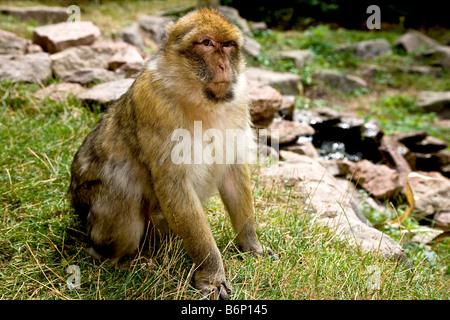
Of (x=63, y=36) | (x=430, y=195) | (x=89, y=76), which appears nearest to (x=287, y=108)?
(x=430, y=195)

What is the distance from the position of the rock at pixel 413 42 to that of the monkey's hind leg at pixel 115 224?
12083 mm

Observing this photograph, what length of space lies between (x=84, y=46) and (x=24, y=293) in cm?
524

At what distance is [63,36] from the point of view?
24.2 ft

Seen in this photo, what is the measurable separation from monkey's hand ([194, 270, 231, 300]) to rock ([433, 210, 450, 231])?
374cm

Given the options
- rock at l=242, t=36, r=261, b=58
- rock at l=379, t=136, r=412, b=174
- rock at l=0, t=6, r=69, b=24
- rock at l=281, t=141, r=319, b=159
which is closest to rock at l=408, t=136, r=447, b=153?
rock at l=379, t=136, r=412, b=174

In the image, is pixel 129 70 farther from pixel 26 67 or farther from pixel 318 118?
pixel 318 118

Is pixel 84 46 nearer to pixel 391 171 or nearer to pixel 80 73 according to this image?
pixel 80 73

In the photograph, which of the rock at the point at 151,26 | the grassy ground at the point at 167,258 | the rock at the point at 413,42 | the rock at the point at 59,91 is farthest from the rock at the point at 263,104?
the rock at the point at 413,42

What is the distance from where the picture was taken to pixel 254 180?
4668mm

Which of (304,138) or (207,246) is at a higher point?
(207,246)

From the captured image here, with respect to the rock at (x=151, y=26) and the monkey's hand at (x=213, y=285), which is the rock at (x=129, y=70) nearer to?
the rock at (x=151, y=26)

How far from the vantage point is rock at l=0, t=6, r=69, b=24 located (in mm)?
9867

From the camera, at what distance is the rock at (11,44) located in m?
7.16

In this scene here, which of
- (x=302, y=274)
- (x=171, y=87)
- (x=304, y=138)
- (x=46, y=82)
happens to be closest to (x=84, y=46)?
(x=46, y=82)
